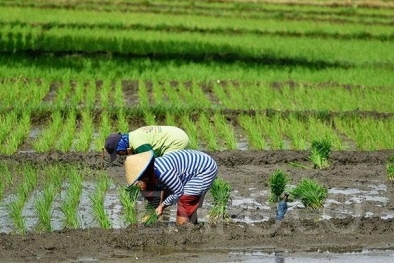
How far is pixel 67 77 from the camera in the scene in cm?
1330

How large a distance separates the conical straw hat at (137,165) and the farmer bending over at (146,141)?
54 cm

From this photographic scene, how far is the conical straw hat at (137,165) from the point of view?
5.78m

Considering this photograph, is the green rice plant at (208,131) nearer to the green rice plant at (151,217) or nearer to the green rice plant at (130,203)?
the green rice plant at (130,203)

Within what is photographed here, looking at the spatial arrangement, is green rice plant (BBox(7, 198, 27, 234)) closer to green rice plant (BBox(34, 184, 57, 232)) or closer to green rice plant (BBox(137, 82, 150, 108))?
green rice plant (BBox(34, 184, 57, 232))

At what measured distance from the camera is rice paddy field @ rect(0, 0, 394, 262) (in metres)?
5.91

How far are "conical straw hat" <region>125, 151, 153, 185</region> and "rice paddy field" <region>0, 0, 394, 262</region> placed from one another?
37cm

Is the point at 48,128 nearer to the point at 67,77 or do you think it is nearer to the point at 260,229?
the point at 67,77

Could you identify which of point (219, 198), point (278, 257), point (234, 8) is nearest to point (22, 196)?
point (219, 198)

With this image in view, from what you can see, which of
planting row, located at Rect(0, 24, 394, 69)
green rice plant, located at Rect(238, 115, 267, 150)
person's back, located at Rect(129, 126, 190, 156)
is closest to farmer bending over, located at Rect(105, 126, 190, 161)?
person's back, located at Rect(129, 126, 190, 156)

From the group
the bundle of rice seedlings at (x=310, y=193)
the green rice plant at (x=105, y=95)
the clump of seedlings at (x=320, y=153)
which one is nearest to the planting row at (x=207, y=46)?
the green rice plant at (x=105, y=95)

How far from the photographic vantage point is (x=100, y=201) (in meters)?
6.61

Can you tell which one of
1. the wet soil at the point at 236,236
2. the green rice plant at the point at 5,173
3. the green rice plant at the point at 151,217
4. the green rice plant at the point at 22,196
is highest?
the green rice plant at the point at 151,217

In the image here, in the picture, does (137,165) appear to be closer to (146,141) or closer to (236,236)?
(236,236)

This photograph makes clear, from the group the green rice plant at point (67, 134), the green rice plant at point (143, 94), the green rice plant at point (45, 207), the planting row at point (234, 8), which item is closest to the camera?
the green rice plant at point (45, 207)
